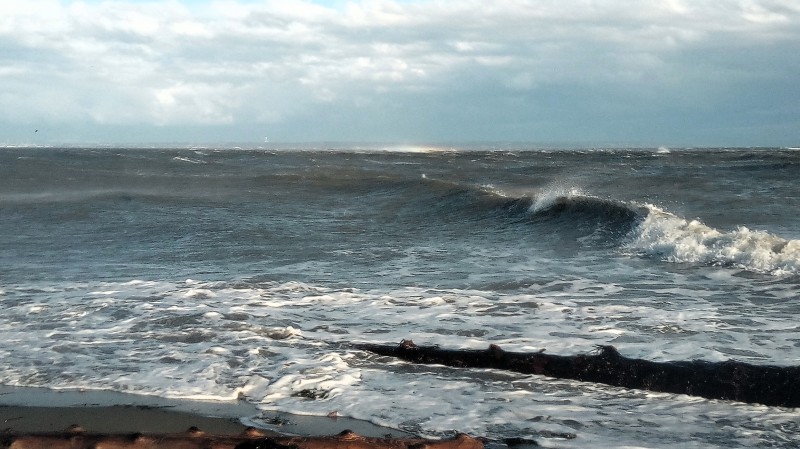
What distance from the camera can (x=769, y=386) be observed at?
4680 millimetres

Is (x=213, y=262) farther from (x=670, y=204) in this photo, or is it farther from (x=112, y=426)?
(x=670, y=204)

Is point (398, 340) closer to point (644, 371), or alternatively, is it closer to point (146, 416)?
point (644, 371)

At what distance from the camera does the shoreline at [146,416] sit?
172 inches

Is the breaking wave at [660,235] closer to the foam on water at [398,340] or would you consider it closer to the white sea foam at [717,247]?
the white sea foam at [717,247]

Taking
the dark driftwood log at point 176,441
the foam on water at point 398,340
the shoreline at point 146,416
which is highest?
the dark driftwood log at point 176,441

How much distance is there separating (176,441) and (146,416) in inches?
59.2

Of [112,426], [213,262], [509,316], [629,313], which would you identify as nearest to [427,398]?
[112,426]

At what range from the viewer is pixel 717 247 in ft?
34.4

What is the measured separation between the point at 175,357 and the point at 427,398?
1.99 meters

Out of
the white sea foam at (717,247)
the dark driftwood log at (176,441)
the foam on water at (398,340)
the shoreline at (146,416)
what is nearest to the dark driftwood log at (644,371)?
the foam on water at (398,340)

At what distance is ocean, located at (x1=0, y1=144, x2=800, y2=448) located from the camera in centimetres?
464

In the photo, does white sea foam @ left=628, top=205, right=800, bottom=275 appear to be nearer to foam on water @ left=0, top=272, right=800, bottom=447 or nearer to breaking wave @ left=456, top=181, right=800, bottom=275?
breaking wave @ left=456, top=181, right=800, bottom=275

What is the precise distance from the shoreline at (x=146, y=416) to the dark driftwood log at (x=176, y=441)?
99cm

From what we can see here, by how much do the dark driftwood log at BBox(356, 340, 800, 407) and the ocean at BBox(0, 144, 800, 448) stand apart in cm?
13
